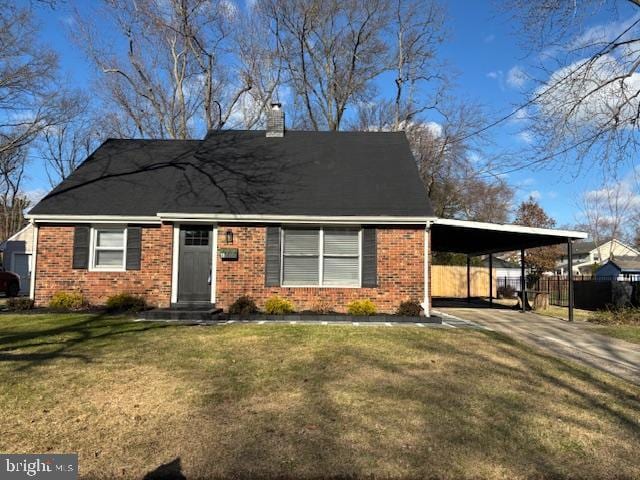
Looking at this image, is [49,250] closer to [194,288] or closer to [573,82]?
[194,288]

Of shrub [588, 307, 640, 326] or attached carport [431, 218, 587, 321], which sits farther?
shrub [588, 307, 640, 326]

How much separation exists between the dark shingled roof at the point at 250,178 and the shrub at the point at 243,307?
2437mm

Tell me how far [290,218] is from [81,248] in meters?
6.20

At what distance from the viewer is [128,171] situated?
16.0 m

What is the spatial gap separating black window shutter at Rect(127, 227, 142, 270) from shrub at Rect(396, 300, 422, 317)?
751cm

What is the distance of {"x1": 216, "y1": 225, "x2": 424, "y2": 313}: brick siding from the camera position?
42.4 ft

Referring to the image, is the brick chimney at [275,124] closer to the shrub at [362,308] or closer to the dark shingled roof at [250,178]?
the dark shingled roof at [250,178]

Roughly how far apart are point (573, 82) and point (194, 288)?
1077cm

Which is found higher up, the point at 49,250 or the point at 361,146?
the point at 361,146

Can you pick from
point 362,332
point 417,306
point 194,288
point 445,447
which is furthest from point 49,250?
point 445,447

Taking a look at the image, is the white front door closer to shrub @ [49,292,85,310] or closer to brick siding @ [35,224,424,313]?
brick siding @ [35,224,424,313]

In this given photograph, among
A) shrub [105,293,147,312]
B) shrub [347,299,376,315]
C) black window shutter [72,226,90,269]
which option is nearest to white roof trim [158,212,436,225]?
shrub [347,299,376,315]

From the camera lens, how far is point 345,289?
13.0 meters

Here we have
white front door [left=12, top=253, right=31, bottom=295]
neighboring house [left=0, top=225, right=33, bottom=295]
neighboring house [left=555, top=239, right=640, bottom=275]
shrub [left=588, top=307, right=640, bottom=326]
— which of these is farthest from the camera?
neighboring house [left=555, top=239, right=640, bottom=275]
